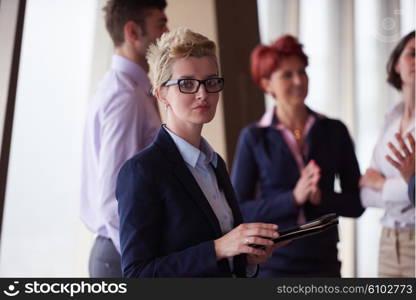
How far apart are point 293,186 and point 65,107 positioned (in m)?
0.76

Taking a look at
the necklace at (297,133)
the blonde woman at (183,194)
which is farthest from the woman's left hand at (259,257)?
the necklace at (297,133)

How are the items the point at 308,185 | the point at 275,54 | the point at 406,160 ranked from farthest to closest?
the point at 275,54 → the point at 308,185 → the point at 406,160

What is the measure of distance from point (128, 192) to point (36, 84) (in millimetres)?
638

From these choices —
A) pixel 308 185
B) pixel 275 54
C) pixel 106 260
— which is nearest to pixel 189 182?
pixel 106 260

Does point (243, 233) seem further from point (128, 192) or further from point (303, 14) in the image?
point (303, 14)

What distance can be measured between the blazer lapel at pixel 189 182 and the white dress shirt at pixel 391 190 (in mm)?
707

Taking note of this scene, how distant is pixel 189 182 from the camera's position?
1.14 m

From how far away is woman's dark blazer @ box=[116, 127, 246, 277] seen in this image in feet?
3.57

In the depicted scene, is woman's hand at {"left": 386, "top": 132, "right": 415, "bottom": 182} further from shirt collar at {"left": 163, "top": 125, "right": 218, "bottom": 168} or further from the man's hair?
the man's hair

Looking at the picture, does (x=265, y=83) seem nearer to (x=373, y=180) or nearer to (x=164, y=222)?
(x=373, y=180)

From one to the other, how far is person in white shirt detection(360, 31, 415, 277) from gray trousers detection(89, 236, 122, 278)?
789mm

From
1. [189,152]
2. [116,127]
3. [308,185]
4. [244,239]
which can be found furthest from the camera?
[308,185]

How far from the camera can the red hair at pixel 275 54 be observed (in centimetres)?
180

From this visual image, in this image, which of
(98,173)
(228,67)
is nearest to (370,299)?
(98,173)
